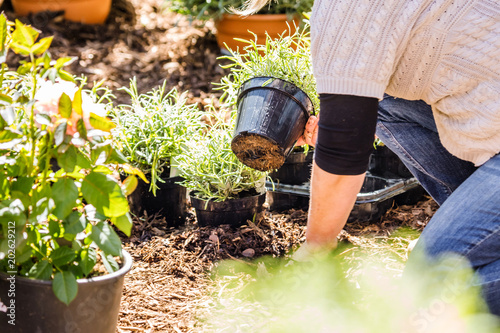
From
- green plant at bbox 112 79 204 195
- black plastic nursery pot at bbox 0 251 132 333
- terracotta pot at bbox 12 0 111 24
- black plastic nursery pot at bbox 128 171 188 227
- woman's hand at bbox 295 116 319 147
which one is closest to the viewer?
black plastic nursery pot at bbox 0 251 132 333

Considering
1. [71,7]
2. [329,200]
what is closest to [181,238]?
[329,200]

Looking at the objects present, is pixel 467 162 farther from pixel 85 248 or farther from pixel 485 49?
pixel 85 248

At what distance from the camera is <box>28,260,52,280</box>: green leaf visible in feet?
3.93

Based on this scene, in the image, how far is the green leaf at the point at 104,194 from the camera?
1169 mm

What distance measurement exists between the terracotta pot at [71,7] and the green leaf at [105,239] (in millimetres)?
3640

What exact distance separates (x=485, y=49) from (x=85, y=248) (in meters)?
1.08

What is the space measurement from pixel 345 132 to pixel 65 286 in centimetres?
76

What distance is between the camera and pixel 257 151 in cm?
186

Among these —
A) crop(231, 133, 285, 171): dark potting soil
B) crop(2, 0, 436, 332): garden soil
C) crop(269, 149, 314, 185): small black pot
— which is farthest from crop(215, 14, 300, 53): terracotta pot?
crop(231, 133, 285, 171): dark potting soil

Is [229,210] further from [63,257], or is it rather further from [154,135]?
[63,257]

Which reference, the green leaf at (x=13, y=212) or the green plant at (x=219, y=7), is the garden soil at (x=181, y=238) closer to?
the green plant at (x=219, y=7)

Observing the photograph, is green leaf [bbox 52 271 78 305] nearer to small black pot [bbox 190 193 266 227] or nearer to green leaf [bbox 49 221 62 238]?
green leaf [bbox 49 221 62 238]

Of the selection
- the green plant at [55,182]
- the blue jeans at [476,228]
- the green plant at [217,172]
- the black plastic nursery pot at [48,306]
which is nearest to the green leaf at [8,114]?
the green plant at [55,182]

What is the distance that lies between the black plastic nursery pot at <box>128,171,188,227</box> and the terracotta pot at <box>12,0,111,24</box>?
2.68m
